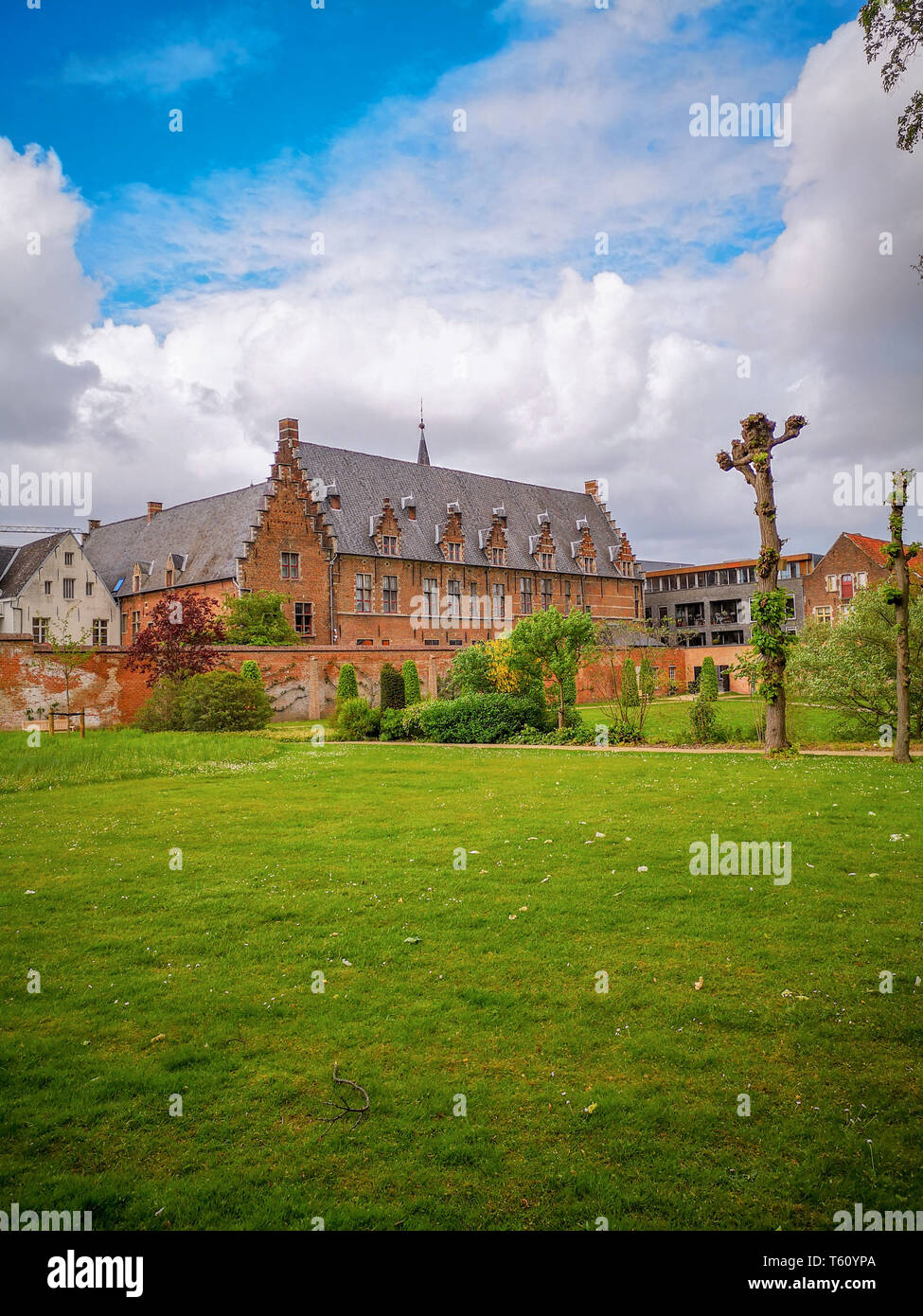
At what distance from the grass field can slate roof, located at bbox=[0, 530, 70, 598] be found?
48.8 metres

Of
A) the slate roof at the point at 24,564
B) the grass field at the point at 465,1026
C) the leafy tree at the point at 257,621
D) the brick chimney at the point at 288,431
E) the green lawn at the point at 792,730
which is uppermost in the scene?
the brick chimney at the point at 288,431

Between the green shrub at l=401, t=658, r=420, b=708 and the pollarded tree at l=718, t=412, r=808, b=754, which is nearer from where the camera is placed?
the pollarded tree at l=718, t=412, r=808, b=754

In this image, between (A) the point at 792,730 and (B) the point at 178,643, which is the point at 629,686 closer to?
(A) the point at 792,730

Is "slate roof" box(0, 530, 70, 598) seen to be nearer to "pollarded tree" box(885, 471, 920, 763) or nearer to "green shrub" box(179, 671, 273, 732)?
"green shrub" box(179, 671, 273, 732)

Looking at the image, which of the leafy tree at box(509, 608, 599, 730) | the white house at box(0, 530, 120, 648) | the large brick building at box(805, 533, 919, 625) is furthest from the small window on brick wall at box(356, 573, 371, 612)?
the large brick building at box(805, 533, 919, 625)

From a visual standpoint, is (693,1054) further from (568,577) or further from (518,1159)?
(568,577)

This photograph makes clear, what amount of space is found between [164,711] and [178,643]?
4622 mm

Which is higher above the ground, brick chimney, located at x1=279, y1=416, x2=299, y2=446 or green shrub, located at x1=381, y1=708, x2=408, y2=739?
brick chimney, located at x1=279, y1=416, x2=299, y2=446

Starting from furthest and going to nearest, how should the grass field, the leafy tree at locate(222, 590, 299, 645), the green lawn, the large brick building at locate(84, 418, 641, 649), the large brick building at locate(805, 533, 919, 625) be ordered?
the large brick building at locate(805, 533, 919, 625) → the large brick building at locate(84, 418, 641, 649) → the leafy tree at locate(222, 590, 299, 645) → the green lawn → the grass field

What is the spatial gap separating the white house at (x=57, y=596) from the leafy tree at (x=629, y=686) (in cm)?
3857

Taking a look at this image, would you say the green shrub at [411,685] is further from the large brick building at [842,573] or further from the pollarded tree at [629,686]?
the large brick building at [842,573]

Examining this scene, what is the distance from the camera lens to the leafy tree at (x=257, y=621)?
4219 centimetres

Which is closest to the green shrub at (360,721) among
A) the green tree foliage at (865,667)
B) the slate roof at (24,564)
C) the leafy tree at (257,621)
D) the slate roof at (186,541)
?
the leafy tree at (257,621)

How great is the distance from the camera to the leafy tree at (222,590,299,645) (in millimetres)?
42188
